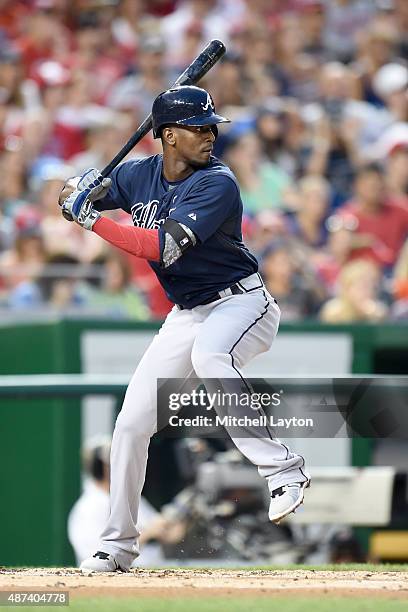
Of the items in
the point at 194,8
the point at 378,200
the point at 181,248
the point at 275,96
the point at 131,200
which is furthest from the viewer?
the point at 194,8

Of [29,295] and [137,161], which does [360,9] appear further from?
[137,161]

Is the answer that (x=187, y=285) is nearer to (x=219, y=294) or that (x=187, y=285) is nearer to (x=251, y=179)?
(x=219, y=294)

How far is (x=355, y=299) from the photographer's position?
833 centimetres

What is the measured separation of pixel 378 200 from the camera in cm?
990

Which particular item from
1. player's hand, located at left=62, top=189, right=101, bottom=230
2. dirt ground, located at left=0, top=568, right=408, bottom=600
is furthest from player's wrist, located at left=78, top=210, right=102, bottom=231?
dirt ground, located at left=0, top=568, right=408, bottom=600

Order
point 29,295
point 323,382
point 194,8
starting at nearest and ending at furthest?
point 323,382 < point 29,295 < point 194,8

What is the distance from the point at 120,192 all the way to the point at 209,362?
889 millimetres

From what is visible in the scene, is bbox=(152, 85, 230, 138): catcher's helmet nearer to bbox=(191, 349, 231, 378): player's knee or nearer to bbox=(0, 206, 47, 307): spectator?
bbox=(191, 349, 231, 378): player's knee

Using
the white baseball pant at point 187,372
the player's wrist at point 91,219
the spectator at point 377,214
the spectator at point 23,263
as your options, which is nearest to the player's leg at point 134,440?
the white baseball pant at point 187,372

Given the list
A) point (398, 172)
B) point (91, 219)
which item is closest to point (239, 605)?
point (91, 219)

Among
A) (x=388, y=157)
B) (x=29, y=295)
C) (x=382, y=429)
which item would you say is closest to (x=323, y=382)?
(x=382, y=429)

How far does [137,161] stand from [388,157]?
17.6 ft

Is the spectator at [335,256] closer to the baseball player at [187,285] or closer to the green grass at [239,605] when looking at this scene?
the baseball player at [187,285]

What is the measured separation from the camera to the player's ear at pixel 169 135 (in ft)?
16.6
